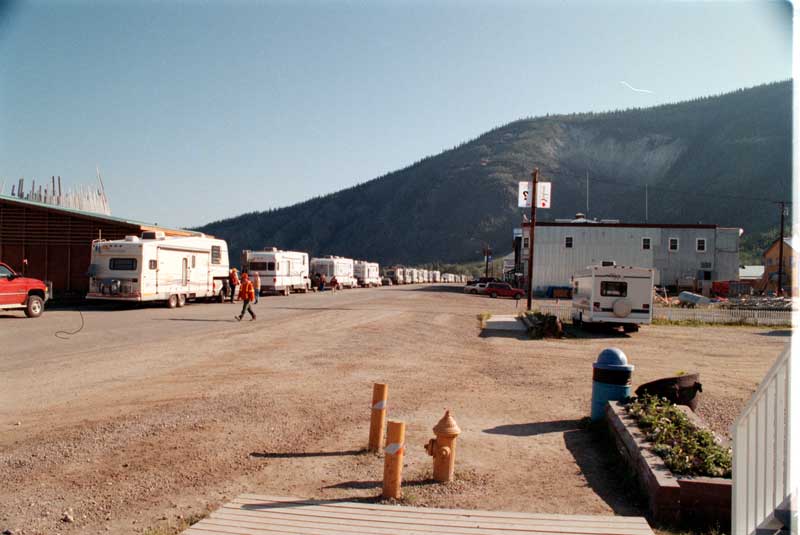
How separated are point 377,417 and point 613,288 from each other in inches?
668

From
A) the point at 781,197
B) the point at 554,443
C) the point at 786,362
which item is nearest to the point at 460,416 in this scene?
the point at 554,443

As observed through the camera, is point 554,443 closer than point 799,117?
No

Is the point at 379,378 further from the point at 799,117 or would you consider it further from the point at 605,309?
the point at 605,309

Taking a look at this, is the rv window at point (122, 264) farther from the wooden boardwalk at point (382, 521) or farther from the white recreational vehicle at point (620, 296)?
the wooden boardwalk at point (382, 521)

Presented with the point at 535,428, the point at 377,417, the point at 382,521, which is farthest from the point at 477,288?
the point at 382,521

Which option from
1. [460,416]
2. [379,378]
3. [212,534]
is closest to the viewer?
[212,534]

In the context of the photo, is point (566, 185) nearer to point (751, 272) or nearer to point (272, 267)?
point (751, 272)

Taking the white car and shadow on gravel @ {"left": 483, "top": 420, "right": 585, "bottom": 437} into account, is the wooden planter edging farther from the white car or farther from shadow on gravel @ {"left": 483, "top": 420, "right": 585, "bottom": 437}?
the white car

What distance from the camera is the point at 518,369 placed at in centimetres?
1319

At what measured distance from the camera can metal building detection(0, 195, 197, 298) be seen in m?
31.3

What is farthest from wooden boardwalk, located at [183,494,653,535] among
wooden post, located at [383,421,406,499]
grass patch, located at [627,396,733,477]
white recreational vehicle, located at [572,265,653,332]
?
white recreational vehicle, located at [572,265,653,332]

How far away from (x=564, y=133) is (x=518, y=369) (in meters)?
182

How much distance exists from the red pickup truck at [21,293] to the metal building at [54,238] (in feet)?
33.1

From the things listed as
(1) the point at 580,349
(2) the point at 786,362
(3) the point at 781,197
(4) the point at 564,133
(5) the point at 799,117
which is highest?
(4) the point at 564,133
